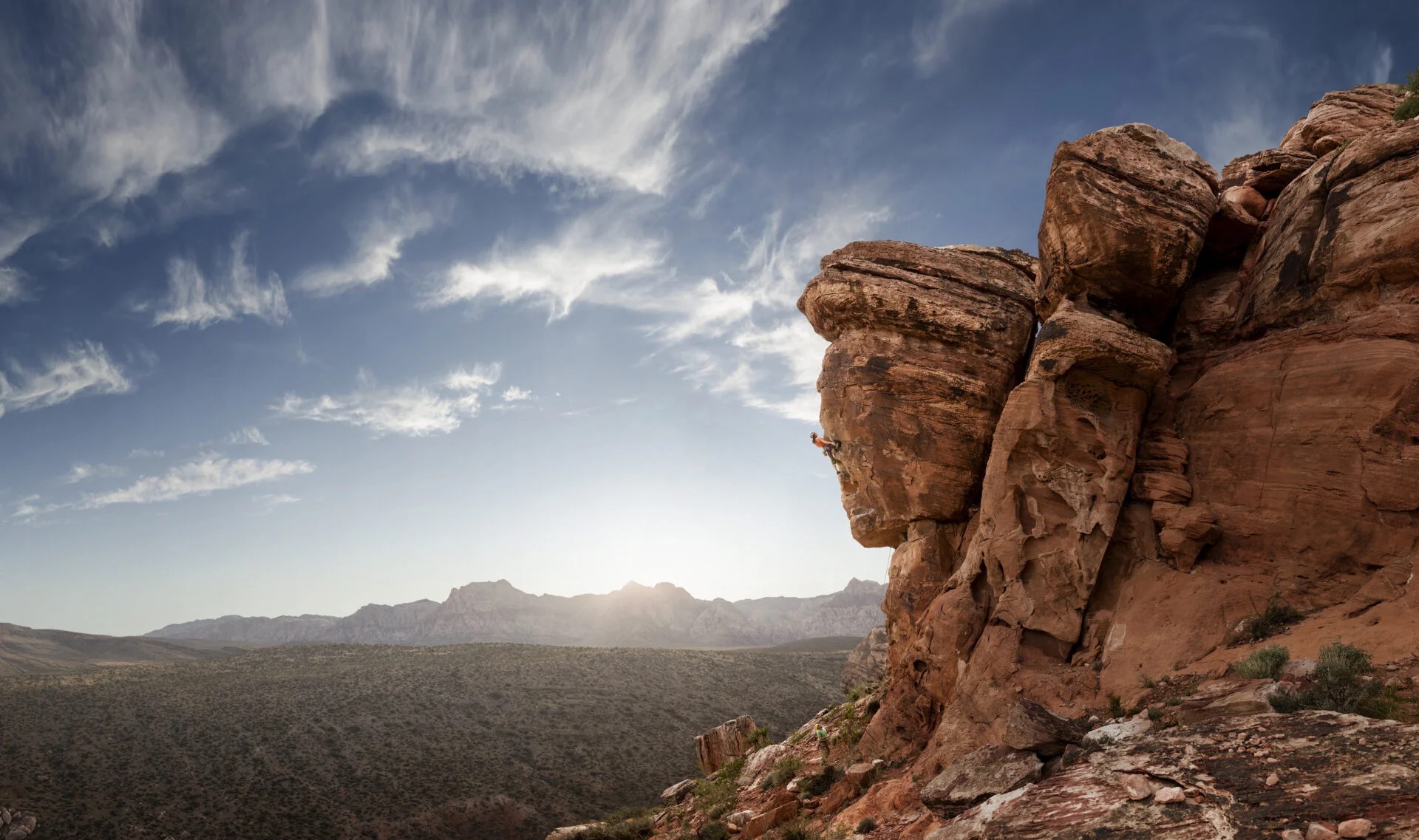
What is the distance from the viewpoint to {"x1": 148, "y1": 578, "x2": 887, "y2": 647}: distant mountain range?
155250 mm

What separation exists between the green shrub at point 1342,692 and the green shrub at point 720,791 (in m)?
15.6

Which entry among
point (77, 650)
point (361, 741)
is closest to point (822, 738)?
point (361, 741)

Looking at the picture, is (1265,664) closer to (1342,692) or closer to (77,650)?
(1342,692)

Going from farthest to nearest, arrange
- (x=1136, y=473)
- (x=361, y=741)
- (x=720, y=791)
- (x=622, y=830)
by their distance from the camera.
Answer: (x=361, y=741), (x=720, y=791), (x=622, y=830), (x=1136, y=473)

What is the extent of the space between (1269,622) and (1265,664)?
2.26 metres

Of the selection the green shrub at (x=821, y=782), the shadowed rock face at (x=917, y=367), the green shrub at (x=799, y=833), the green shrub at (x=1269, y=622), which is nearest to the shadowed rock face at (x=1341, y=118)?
the shadowed rock face at (x=917, y=367)

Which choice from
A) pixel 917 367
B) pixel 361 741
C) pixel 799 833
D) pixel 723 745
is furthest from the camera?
pixel 361 741

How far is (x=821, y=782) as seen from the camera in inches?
703

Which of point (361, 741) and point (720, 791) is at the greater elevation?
point (720, 791)

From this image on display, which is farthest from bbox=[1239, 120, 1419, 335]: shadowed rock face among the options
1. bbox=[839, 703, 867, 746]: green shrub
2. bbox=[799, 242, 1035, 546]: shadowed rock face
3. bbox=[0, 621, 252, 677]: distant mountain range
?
bbox=[0, 621, 252, 677]: distant mountain range

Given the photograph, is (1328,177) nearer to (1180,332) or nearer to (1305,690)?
(1180,332)

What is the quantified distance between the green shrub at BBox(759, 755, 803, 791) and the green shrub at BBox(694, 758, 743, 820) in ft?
4.19

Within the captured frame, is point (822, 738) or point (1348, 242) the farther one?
point (822, 738)

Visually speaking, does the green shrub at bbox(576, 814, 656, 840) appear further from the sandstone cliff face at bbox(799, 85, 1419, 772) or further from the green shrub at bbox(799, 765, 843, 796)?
the sandstone cliff face at bbox(799, 85, 1419, 772)
